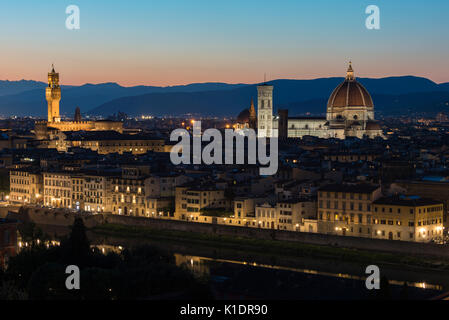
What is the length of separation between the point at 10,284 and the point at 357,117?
64.1m

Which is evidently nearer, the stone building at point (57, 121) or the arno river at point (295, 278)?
the arno river at point (295, 278)

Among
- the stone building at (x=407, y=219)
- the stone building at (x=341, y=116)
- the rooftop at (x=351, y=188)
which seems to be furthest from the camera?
the stone building at (x=341, y=116)

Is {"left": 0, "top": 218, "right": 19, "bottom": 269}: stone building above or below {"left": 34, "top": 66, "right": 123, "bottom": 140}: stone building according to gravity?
below

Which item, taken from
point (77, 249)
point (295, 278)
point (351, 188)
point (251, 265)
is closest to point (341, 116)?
point (351, 188)

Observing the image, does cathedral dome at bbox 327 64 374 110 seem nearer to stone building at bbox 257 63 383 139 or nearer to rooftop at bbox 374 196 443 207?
stone building at bbox 257 63 383 139

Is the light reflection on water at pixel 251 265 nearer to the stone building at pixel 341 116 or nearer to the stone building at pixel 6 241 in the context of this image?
the stone building at pixel 6 241

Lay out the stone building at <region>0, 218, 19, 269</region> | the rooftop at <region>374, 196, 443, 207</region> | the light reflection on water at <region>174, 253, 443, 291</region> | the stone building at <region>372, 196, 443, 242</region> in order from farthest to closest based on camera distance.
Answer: the rooftop at <region>374, 196, 443, 207</region>, the stone building at <region>372, 196, 443, 242</region>, the light reflection on water at <region>174, 253, 443, 291</region>, the stone building at <region>0, 218, 19, 269</region>

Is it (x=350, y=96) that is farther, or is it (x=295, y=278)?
(x=350, y=96)

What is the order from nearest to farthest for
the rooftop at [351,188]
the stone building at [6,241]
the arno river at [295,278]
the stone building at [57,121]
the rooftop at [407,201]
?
the arno river at [295,278]
the stone building at [6,241]
the rooftop at [407,201]
the rooftop at [351,188]
the stone building at [57,121]

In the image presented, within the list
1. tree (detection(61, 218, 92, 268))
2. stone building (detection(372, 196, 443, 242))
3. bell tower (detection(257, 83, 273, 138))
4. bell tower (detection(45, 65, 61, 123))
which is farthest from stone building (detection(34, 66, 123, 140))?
tree (detection(61, 218, 92, 268))

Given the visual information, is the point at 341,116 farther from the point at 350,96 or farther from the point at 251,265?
the point at 251,265

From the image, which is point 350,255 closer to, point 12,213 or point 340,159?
point 12,213

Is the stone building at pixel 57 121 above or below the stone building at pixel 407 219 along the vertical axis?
above

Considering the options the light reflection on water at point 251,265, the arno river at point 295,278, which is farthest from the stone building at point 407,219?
the light reflection on water at point 251,265
